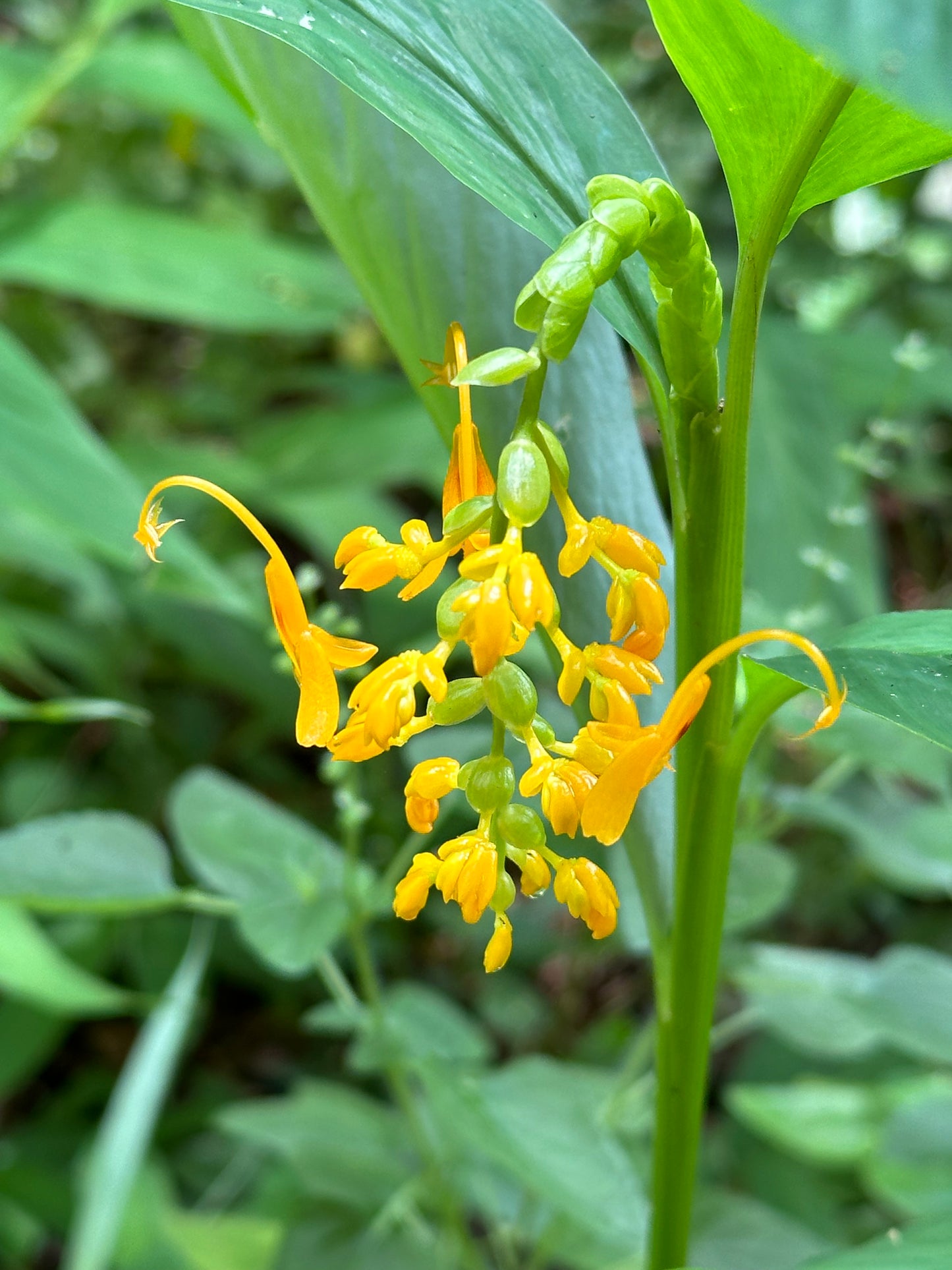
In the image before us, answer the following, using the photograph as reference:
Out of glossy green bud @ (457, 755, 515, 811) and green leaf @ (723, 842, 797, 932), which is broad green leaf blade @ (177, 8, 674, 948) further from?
green leaf @ (723, 842, 797, 932)

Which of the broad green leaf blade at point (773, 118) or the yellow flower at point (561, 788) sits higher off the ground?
the broad green leaf blade at point (773, 118)

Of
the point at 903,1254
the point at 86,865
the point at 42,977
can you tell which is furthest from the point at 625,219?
the point at 42,977

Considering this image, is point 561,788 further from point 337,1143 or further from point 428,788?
point 337,1143

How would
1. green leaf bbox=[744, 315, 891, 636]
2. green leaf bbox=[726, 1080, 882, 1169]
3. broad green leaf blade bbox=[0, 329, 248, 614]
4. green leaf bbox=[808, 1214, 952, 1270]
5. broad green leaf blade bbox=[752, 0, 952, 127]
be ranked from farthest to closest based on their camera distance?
green leaf bbox=[744, 315, 891, 636], green leaf bbox=[726, 1080, 882, 1169], broad green leaf blade bbox=[0, 329, 248, 614], green leaf bbox=[808, 1214, 952, 1270], broad green leaf blade bbox=[752, 0, 952, 127]

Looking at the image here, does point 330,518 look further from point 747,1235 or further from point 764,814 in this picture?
point 747,1235

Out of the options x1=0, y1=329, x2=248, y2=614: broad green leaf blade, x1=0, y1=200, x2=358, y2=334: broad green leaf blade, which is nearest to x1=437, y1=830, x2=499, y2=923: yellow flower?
x1=0, y1=329, x2=248, y2=614: broad green leaf blade

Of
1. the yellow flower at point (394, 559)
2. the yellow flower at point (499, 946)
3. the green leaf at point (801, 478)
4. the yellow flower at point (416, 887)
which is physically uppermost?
the green leaf at point (801, 478)

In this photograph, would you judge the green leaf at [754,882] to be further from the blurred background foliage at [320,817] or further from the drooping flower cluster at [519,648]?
the drooping flower cluster at [519,648]

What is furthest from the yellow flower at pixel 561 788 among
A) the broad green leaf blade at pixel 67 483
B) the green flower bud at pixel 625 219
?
the broad green leaf blade at pixel 67 483
